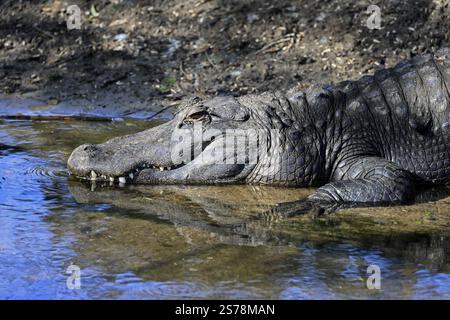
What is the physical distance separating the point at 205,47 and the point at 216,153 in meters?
3.53

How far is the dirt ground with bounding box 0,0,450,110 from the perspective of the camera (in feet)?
32.7

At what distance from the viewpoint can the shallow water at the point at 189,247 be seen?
193 inches

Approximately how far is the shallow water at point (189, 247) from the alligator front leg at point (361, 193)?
0.91 ft

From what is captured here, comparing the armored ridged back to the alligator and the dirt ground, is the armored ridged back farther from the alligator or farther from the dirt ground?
the dirt ground

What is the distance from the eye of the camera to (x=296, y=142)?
7.37 metres

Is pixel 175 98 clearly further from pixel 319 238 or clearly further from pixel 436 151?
pixel 319 238

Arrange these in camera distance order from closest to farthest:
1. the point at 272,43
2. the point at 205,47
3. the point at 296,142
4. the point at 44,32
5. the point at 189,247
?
the point at 189,247 → the point at 296,142 → the point at 272,43 → the point at 205,47 → the point at 44,32

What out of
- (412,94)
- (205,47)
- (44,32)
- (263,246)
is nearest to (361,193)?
(412,94)

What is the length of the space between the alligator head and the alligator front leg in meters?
0.57

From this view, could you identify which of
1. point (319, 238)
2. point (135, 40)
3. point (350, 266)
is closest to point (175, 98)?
point (135, 40)

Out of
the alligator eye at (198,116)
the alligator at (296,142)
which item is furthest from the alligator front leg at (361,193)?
the alligator eye at (198,116)

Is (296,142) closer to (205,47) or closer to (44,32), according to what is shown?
(205,47)

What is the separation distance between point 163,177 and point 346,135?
63.5 inches
